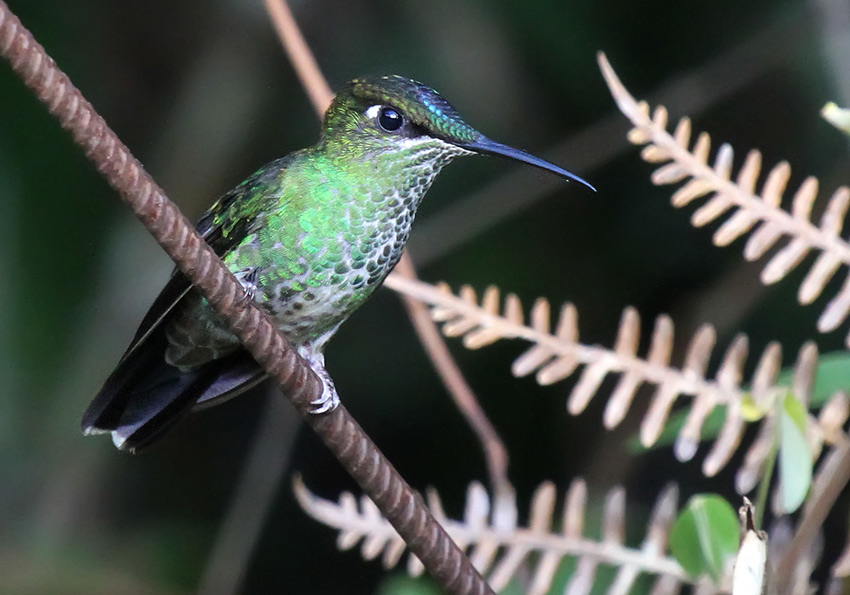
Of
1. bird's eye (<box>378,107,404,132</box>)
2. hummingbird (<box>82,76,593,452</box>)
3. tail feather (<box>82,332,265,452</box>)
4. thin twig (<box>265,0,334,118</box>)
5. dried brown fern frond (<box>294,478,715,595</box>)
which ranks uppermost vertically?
thin twig (<box>265,0,334,118</box>)

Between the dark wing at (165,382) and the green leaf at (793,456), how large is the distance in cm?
91

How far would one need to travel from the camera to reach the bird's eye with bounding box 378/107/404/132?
64.3 inches

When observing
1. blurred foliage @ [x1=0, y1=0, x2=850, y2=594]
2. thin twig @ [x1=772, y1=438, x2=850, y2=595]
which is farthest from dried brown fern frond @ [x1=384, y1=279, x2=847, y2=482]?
blurred foliage @ [x1=0, y1=0, x2=850, y2=594]

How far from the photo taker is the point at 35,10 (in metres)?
2.62

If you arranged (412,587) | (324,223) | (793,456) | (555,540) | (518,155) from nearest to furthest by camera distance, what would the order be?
1. (793,456)
2. (518,155)
3. (555,540)
4. (324,223)
5. (412,587)

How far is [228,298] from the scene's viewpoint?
3.15 ft

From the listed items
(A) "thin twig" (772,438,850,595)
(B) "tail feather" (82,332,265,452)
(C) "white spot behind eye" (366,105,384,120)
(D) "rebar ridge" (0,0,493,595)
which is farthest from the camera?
(B) "tail feather" (82,332,265,452)

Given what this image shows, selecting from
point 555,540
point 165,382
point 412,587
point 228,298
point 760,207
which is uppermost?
point 228,298

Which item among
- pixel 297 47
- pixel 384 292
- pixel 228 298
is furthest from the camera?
pixel 384 292

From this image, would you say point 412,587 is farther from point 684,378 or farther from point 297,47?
point 297,47

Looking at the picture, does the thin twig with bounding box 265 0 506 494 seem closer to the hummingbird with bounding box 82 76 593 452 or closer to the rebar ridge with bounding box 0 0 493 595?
the hummingbird with bounding box 82 76 593 452

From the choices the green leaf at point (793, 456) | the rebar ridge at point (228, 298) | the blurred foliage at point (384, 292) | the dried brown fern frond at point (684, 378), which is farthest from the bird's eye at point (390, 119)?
the blurred foliage at point (384, 292)

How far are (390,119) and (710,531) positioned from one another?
2.56 ft

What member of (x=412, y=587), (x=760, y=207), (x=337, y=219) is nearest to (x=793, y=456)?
(x=760, y=207)
